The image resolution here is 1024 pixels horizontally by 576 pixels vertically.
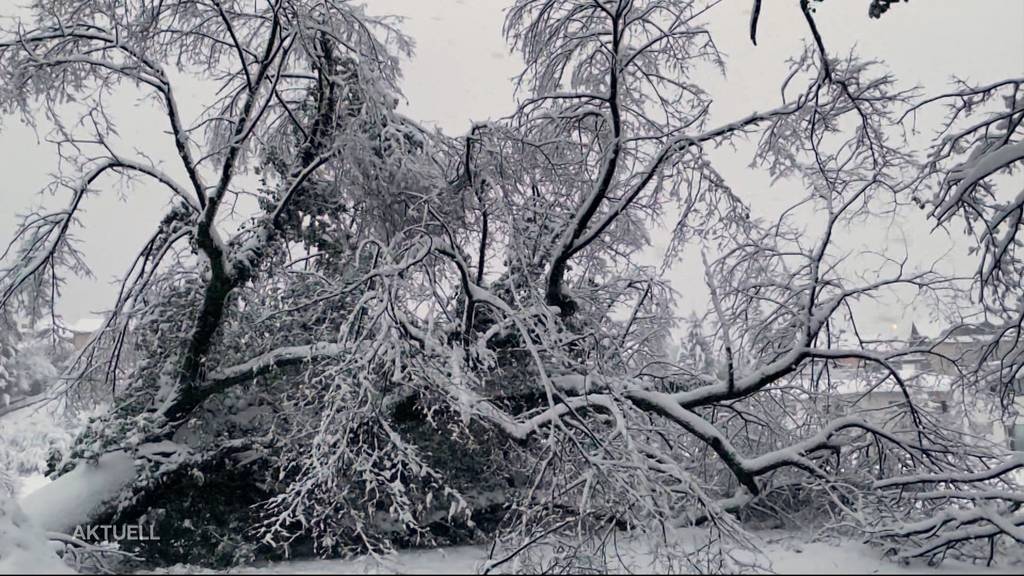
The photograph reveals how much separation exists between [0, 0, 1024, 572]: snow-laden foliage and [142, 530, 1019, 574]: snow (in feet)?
0.70

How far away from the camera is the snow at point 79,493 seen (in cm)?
621

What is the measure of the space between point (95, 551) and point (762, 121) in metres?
6.92

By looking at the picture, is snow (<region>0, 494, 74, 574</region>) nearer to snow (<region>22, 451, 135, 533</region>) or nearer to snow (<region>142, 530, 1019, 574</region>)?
snow (<region>142, 530, 1019, 574</region>)

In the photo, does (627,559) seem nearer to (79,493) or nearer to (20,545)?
(20,545)

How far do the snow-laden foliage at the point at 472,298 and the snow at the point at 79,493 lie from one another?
123mm

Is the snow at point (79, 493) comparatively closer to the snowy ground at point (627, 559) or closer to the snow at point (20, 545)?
the snowy ground at point (627, 559)

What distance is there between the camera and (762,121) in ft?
24.8

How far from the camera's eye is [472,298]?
6.51 m

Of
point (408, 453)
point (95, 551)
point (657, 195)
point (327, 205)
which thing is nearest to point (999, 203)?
point (657, 195)

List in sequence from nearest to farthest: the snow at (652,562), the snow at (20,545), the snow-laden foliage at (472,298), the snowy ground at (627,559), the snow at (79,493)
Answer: the snow at (20,545)
the snowy ground at (627,559)
the snow at (652,562)
the snow-laden foliage at (472,298)
the snow at (79,493)

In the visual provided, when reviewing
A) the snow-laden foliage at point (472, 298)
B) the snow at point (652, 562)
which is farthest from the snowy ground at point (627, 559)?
the snow-laden foliage at point (472, 298)

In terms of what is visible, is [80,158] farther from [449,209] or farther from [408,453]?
[408,453]

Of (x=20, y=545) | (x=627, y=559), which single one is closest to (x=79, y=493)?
(x=20, y=545)

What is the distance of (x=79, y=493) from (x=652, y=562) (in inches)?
192
